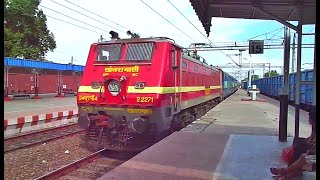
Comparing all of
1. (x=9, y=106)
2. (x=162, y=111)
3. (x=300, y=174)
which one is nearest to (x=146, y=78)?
(x=162, y=111)

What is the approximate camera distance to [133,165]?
5766 mm

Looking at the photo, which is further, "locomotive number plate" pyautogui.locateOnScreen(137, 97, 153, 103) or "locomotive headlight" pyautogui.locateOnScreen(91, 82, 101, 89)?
"locomotive headlight" pyautogui.locateOnScreen(91, 82, 101, 89)

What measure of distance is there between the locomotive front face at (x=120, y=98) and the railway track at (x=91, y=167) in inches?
11.9

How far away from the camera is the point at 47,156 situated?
7.15 m

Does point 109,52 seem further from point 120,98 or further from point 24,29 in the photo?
point 24,29

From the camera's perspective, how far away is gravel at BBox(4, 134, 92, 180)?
5247 millimetres

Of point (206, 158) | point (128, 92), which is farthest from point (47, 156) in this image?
point (206, 158)

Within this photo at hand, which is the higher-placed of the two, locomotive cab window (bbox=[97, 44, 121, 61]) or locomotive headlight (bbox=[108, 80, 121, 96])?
locomotive cab window (bbox=[97, 44, 121, 61])

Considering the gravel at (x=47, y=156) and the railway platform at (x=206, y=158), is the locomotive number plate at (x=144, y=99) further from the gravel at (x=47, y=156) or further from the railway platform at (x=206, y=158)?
the gravel at (x=47, y=156)

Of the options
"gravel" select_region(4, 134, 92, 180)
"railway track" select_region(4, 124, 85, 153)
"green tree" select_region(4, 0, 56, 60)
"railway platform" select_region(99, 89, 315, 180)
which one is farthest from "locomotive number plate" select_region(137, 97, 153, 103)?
"green tree" select_region(4, 0, 56, 60)

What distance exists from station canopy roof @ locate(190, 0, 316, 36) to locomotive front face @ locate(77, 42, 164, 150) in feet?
4.96

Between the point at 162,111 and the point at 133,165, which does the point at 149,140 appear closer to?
the point at 162,111

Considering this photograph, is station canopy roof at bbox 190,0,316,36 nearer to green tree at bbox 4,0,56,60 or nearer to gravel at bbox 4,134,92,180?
green tree at bbox 4,0,56,60

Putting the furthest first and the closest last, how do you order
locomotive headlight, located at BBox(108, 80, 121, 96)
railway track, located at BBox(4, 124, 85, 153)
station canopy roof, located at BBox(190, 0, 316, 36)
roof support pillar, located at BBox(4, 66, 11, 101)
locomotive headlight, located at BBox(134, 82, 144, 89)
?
railway track, located at BBox(4, 124, 85, 153) < locomotive headlight, located at BBox(108, 80, 121, 96) < locomotive headlight, located at BBox(134, 82, 144, 89) < station canopy roof, located at BBox(190, 0, 316, 36) < roof support pillar, located at BBox(4, 66, 11, 101)
